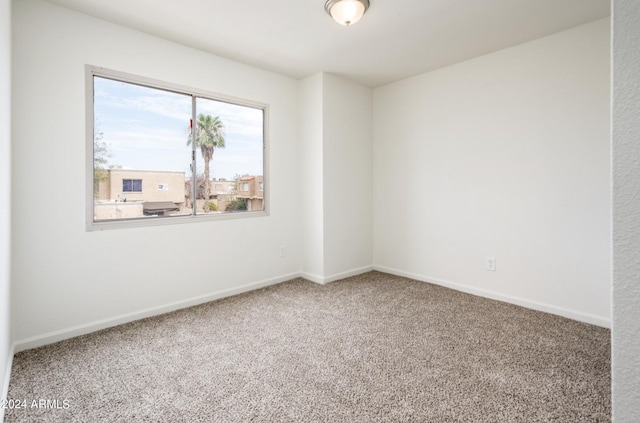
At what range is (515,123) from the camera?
10.3ft

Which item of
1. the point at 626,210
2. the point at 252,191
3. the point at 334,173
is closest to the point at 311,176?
the point at 334,173

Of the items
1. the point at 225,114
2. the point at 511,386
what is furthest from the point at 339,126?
the point at 511,386

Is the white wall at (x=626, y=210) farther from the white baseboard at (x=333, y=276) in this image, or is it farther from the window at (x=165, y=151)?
the white baseboard at (x=333, y=276)

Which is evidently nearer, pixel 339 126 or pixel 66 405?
pixel 66 405

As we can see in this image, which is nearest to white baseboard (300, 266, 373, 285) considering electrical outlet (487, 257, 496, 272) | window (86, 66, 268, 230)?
window (86, 66, 268, 230)

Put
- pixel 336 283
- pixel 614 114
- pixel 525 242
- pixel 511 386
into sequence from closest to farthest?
pixel 614 114
pixel 511 386
pixel 525 242
pixel 336 283

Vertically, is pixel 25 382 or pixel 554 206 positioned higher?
pixel 554 206

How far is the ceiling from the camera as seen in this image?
2.42 metres

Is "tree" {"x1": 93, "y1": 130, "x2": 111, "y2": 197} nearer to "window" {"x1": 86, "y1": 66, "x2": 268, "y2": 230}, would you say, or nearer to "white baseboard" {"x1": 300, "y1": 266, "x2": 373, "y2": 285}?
"window" {"x1": 86, "y1": 66, "x2": 268, "y2": 230}

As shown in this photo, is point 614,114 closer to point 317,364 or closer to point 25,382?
point 317,364

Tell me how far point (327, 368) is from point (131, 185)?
87.1 inches

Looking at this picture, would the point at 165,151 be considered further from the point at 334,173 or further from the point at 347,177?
the point at 347,177

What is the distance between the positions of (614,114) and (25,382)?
9.53 ft

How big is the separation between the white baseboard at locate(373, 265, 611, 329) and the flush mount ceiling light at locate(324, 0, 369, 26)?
2.81 m
